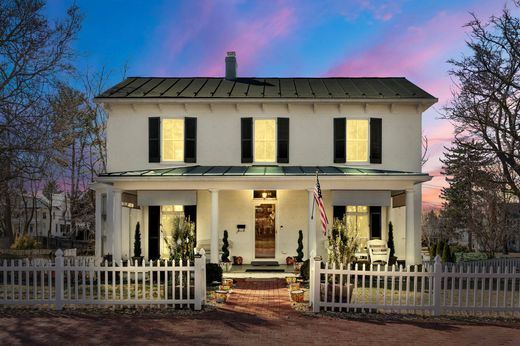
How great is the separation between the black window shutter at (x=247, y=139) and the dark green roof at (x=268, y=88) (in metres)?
1.00

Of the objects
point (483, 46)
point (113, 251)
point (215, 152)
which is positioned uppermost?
point (483, 46)

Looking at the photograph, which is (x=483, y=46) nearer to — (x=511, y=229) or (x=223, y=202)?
(x=223, y=202)

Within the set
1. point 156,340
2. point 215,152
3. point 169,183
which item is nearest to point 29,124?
point 169,183

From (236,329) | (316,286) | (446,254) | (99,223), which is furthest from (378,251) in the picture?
(99,223)

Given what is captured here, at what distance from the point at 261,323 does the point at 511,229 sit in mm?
26784

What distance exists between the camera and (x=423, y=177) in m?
15.5

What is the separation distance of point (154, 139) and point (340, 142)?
23.8 ft

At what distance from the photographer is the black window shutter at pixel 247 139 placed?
1809cm

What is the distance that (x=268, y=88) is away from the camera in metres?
19.4

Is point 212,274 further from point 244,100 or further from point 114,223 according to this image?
point 244,100

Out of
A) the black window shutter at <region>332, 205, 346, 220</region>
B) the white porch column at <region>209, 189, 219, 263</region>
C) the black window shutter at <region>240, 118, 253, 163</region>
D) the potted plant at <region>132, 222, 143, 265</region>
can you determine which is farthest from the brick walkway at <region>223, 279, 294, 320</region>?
the black window shutter at <region>240, 118, 253, 163</region>

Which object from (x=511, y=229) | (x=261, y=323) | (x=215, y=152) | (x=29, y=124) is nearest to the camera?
(x=261, y=323)

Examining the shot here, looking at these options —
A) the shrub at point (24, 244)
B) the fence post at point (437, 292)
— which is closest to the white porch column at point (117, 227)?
the fence post at point (437, 292)

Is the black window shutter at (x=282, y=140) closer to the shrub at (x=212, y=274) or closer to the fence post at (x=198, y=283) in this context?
the shrub at (x=212, y=274)
